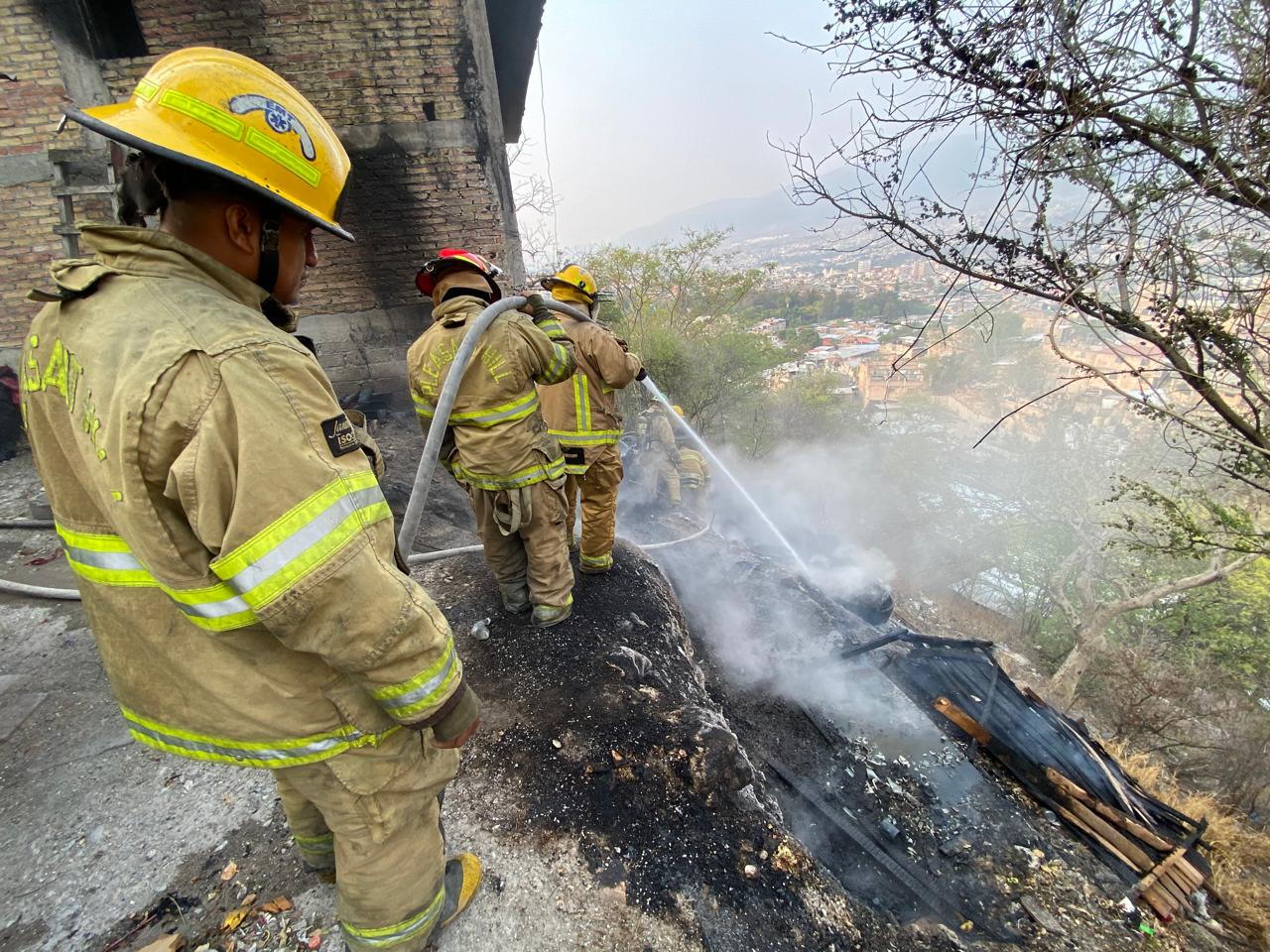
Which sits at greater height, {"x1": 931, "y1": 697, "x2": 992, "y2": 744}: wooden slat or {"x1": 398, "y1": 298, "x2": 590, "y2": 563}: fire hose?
{"x1": 398, "y1": 298, "x2": 590, "y2": 563}: fire hose

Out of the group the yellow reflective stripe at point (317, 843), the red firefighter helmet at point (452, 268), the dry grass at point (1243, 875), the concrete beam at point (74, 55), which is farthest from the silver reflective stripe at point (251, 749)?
the concrete beam at point (74, 55)

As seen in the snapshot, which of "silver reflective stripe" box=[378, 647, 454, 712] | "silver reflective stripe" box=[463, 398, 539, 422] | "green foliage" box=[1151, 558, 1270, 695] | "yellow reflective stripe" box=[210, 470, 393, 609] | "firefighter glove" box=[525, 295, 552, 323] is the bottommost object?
"green foliage" box=[1151, 558, 1270, 695]

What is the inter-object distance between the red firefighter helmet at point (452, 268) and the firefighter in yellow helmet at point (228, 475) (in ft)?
5.31

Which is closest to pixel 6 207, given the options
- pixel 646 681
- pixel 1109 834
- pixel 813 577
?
pixel 646 681

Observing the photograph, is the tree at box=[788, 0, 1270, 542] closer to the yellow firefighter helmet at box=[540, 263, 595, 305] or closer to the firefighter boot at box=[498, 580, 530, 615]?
A: the yellow firefighter helmet at box=[540, 263, 595, 305]

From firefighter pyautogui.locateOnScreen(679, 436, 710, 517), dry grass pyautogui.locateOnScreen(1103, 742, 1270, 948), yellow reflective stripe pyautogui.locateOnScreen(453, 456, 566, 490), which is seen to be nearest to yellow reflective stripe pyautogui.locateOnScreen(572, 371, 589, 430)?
yellow reflective stripe pyautogui.locateOnScreen(453, 456, 566, 490)

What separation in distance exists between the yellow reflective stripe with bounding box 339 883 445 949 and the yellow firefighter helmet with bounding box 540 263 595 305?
3543 mm

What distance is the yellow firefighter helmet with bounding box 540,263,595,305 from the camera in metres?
3.82

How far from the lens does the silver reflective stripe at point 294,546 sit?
39.4 inches

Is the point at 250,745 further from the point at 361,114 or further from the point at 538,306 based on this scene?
the point at 361,114

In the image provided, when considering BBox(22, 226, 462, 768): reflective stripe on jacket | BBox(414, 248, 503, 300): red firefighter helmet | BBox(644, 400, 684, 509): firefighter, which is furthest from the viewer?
BBox(644, 400, 684, 509): firefighter

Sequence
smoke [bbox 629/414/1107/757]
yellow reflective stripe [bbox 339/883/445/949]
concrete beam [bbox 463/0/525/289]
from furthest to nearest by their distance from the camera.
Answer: concrete beam [bbox 463/0/525/289] → smoke [bbox 629/414/1107/757] → yellow reflective stripe [bbox 339/883/445/949]

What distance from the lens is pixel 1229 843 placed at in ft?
13.6

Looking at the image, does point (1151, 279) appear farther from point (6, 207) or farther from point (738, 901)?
point (6, 207)
